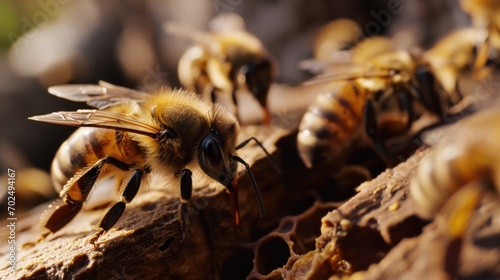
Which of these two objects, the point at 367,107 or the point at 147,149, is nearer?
the point at 147,149

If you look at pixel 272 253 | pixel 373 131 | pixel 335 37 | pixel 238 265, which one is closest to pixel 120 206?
pixel 238 265

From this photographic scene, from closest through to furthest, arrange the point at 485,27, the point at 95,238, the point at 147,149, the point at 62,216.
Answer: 1. the point at 95,238
2. the point at 147,149
3. the point at 62,216
4. the point at 485,27

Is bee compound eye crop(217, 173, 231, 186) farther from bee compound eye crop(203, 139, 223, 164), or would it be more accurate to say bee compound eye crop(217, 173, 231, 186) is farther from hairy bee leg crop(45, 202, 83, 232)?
hairy bee leg crop(45, 202, 83, 232)

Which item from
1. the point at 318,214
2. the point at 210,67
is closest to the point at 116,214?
the point at 318,214

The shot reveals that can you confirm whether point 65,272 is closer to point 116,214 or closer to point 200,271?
point 116,214

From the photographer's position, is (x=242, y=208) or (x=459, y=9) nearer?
(x=242, y=208)

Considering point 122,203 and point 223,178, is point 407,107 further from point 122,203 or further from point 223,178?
point 122,203

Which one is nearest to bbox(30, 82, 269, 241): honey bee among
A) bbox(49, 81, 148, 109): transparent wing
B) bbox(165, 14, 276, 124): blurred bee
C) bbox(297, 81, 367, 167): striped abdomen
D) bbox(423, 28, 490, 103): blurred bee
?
bbox(49, 81, 148, 109): transparent wing
